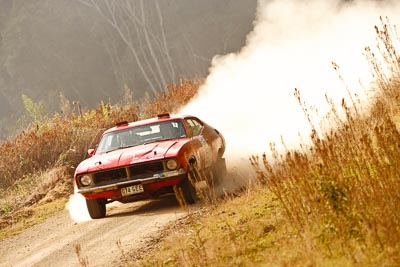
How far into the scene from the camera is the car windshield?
9.88m

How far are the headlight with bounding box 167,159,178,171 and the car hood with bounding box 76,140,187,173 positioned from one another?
106 millimetres

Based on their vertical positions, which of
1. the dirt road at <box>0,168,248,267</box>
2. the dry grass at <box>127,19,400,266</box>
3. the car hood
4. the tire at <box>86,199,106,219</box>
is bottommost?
the dry grass at <box>127,19,400,266</box>

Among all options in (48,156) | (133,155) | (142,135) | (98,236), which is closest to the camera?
(98,236)

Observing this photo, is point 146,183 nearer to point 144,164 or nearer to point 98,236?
point 144,164

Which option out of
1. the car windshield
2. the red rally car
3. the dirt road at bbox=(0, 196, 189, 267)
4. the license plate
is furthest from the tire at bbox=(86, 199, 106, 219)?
the car windshield

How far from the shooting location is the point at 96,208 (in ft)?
30.6

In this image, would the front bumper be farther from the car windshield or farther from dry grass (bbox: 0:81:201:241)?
dry grass (bbox: 0:81:201:241)

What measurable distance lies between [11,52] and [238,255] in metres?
54.0

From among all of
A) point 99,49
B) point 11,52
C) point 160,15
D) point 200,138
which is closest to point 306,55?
point 200,138

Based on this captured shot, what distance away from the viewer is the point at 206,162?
999 centimetres

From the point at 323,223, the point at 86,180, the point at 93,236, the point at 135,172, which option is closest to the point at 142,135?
the point at 135,172

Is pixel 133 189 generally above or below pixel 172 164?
below

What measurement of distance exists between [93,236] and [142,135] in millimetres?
2534

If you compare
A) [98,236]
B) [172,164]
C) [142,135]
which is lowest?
[98,236]
